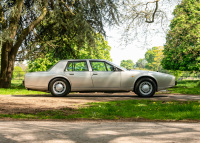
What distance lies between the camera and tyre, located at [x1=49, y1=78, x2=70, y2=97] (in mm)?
12281

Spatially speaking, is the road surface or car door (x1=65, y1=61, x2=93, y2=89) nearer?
the road surface

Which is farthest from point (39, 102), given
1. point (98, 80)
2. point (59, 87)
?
point (98, 80)

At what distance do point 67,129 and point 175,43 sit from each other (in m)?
20.0

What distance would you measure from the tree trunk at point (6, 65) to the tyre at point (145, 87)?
10.9 m

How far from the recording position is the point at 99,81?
1228cm

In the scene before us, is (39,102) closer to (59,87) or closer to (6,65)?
(59,87)

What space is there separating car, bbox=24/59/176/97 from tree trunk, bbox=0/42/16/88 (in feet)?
25.5

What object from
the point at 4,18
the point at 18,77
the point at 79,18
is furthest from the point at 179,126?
the point at 18,77

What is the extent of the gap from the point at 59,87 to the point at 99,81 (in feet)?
5.88

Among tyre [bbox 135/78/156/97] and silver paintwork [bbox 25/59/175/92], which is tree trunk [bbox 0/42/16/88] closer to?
silver paintwork [bbox 25/59/175/92]

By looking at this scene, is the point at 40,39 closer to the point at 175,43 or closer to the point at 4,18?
the point at 4,18

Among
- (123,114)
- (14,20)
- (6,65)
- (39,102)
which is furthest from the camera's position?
(6,65)

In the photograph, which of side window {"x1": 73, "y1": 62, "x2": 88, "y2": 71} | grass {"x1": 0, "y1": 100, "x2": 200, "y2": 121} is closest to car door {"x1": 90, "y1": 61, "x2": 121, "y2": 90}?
side window {"x1": 73, "y1": 62, "x2": 88, "y2": 71}

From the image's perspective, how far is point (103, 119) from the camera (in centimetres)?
698
